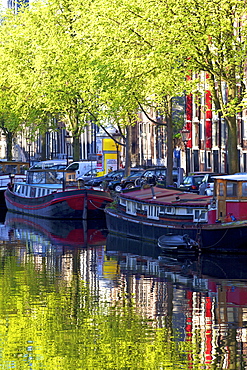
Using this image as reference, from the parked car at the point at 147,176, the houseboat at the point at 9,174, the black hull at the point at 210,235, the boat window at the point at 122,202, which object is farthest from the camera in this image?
the houseboat at the point at 9,174

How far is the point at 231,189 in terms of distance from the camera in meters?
30.1

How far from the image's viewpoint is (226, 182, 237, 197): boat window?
30000mm

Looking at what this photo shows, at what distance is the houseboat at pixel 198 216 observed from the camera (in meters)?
29.5

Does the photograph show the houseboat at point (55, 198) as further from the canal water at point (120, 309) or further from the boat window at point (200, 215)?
the boat window at point (200, 215)

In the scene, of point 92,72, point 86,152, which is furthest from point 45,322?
point 86,152

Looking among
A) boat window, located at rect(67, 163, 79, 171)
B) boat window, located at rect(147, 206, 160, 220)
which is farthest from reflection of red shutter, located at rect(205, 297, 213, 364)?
boat window, located at rect(67, 163, 79, 171)

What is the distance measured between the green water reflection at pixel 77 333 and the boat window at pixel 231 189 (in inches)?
340

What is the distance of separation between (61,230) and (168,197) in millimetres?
7856

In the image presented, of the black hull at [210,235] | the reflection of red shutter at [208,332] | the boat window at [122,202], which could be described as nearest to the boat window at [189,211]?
the black hull at [210,235]

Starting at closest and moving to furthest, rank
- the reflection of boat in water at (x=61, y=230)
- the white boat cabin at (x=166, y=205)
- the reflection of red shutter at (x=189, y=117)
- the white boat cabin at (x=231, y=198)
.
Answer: the white boat cabin at (x=231, y=198), the white boat cabin at (x=166, y=205), the reflection of boat in water at (x=61, y=230), the reflection of red shutter at (x=189, y=117)

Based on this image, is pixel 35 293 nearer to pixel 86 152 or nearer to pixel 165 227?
pixel 165 227

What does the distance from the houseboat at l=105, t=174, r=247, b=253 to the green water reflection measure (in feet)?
25.9

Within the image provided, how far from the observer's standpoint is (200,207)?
31547 millimetres

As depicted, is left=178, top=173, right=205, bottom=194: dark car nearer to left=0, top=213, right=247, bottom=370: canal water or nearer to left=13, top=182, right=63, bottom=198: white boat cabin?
left=13, top=182, right=63, bottom=198: white boat cabin
